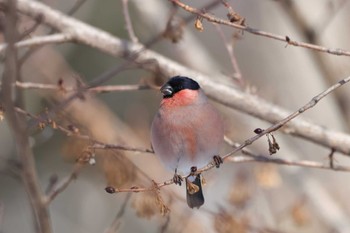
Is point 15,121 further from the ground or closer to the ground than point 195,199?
closer to the ground

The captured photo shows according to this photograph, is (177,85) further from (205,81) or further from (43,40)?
(43,40)

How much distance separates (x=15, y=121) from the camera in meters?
1.36

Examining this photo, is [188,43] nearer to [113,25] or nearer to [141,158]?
[141,158]

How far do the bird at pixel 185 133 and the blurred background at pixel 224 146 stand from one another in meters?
0.15

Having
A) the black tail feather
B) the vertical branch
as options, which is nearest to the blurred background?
the black tail feather

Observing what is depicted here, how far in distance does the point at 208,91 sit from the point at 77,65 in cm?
633

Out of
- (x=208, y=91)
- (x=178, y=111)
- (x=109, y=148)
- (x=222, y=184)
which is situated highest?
(x=222, y=184)

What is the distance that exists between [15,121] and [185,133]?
109cm

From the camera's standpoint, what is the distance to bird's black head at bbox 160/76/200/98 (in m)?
2.49

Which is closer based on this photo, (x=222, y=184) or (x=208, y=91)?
(x=208, y=91)

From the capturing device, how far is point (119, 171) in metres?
2.42

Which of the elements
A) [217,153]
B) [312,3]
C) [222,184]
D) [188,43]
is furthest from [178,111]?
[222,184]

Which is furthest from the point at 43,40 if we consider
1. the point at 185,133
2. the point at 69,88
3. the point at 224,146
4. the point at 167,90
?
the point at 224,146

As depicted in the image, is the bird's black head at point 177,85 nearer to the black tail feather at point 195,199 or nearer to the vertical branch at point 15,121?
the black tail feather at point 195,199
